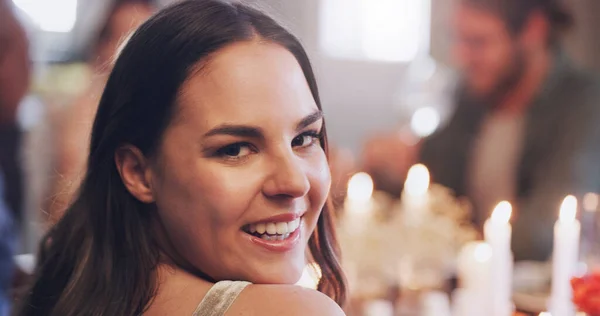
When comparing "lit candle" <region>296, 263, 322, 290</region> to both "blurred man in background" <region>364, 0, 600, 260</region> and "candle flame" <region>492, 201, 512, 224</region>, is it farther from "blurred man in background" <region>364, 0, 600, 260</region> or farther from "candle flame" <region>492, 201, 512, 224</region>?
"blurred man in background" <region>364, 0, 600, 260</region>

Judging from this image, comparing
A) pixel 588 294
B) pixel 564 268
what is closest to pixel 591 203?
pixel 564 268

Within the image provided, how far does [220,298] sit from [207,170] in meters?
0.14

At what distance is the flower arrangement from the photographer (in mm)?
1191

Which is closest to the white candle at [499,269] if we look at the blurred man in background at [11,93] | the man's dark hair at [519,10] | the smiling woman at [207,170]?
the smiling woman at [207,170]

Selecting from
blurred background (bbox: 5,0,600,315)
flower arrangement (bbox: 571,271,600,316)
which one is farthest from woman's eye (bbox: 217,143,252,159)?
blurred background (bbox: 5,0,600,315)

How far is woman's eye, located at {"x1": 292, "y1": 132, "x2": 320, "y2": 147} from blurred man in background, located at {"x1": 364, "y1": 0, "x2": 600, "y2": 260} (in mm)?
2418

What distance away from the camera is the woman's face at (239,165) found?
37.1 inches

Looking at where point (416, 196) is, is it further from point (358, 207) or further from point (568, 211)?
point (568, 211)

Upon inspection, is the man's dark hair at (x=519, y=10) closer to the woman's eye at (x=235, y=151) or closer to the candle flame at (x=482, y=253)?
the candle flame at (x=482, y=253)

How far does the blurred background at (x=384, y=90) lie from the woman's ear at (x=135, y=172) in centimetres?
139

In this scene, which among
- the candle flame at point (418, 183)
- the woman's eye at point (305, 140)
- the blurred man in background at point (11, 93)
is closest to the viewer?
the woman's eye at point (305, 140)

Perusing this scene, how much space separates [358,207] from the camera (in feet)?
7.32

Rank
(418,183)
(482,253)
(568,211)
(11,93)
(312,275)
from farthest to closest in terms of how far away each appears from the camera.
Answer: (11,93), (418,183), (482,253), (568,211), (312,275)

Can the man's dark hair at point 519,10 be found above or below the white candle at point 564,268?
above
